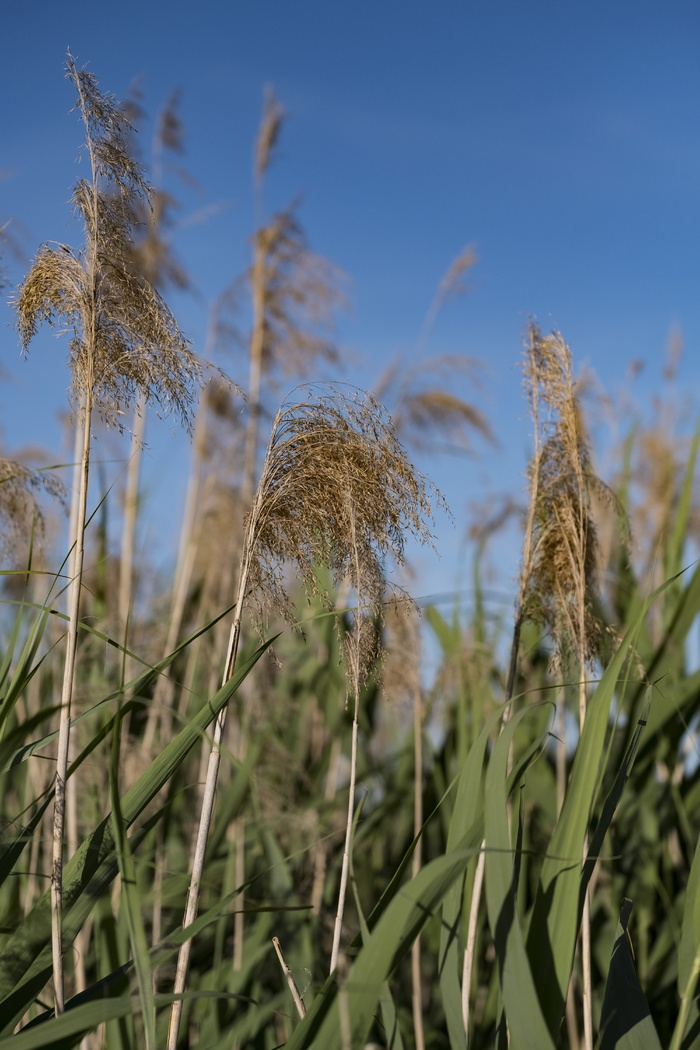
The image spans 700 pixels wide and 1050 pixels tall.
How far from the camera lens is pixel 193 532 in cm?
494

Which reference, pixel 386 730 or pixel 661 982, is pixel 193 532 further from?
pixel 661 982

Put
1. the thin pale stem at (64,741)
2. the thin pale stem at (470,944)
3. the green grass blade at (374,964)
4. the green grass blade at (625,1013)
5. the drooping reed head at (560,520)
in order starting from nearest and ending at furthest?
the green grass blade at (374,964) < the thin pale stem at (64,741) < the green grass blade at (625,1013) < the thin pale stem at (470,944) < the drooping reed head at (560,520)

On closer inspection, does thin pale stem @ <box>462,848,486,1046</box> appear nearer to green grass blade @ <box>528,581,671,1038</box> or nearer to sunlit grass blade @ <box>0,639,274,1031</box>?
green grass blade @ <box>528,581,671,1038</box>

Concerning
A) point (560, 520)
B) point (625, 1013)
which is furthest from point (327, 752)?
point (625, 1013)

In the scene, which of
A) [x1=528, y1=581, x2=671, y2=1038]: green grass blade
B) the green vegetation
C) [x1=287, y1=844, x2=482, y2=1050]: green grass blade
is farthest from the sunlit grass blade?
[x1=528, y1=581, x2=671, y2=1038]: green grass blade

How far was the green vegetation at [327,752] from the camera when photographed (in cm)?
128

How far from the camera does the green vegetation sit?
4.21 feet

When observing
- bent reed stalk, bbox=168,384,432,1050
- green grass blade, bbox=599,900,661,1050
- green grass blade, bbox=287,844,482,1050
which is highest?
bent reed stalk, bbox=168,384,432,1050

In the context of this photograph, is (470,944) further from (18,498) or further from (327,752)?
(327,752)

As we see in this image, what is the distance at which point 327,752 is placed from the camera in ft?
15.6

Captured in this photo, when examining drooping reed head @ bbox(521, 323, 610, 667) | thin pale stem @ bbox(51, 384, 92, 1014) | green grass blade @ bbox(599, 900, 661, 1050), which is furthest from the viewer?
drooping reed head @ bbox(521, 323, 610, 667)

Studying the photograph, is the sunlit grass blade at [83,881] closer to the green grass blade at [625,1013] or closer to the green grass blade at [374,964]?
the green grass blade at [374,964]

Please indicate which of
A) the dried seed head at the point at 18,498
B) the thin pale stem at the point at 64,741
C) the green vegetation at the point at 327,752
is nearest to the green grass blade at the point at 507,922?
the green vegetation at the point at 327,752

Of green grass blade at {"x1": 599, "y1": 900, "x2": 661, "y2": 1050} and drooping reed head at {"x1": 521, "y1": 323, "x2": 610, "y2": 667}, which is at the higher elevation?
drooping reed head at {"x1": 521, "y1": 323, "x2": 610, "y2": 667}
